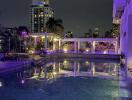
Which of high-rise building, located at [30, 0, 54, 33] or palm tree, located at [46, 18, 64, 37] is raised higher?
high-rise building, located at [30, 0, 54, 33]

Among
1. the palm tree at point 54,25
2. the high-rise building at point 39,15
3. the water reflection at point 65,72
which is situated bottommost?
the water reflection at point 65,72

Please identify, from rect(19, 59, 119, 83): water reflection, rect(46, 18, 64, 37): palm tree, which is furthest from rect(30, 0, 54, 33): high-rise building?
rect(19, 59, 119, 83): water reflection

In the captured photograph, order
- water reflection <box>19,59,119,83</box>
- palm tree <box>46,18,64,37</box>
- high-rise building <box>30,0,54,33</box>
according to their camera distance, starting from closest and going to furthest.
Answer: water reflection <box>19,59,119,83</box> < palm tree <box>46,18,64,37</box> < high-rise building <box>30,0,54,33</box>

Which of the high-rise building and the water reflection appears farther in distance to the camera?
the high-rise building

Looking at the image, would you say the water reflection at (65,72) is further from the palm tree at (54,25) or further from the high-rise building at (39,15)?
the high-rise building at (39,15)

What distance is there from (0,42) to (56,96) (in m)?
29.7

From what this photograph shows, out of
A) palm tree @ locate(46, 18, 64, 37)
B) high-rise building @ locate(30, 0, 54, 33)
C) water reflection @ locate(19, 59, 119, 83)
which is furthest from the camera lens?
high-rise building @ locate(30, 0, 54, 33)

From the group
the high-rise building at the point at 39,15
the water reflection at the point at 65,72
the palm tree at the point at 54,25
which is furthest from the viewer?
the high-rise building at the point at 39,15

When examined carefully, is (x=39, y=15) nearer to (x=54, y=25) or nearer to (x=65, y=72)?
(x=54, y=25)

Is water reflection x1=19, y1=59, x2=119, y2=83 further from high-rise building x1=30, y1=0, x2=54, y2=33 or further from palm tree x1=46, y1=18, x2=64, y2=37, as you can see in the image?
high-rise building x1=30, y1=0, x2=54, y2=33

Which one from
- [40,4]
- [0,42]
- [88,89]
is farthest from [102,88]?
A: [40,4]

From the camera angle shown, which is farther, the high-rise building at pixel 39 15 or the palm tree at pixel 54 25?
the high-rise building at pixel 39 15

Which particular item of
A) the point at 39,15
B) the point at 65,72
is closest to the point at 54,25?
the point at 65,72

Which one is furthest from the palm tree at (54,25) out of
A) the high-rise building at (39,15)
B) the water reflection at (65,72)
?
the high-rise building at (39,15)
